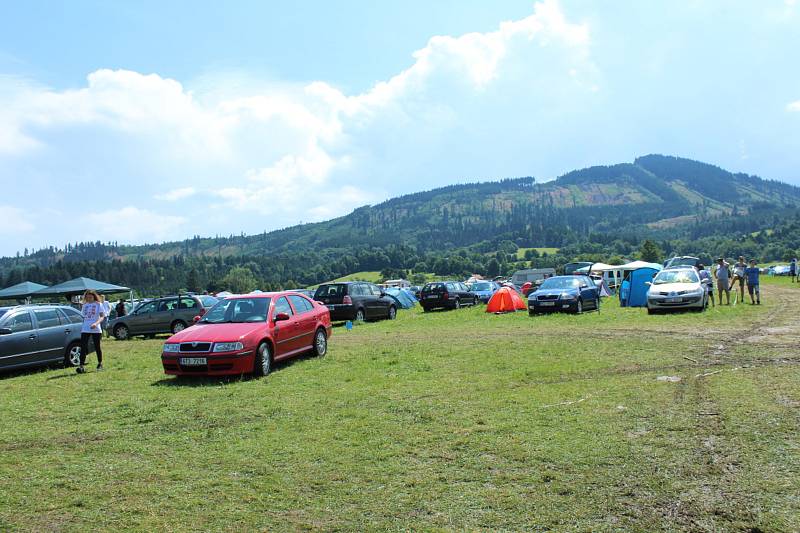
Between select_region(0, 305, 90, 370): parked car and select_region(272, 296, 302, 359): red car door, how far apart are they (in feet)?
15.3

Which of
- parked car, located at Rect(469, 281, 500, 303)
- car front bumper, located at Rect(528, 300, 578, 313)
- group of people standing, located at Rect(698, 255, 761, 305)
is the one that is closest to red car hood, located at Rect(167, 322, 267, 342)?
car front bumper, located at Rect(528, 300, 578, 313)

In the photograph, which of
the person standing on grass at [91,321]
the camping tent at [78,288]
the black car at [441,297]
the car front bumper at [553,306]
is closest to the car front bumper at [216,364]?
the person standing on grass at [91,321]

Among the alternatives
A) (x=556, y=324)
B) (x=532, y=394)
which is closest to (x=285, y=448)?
(x=532, y=394)

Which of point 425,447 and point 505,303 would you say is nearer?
point 425,447

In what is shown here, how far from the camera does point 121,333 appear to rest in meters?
22.5

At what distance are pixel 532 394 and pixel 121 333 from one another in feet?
61.9

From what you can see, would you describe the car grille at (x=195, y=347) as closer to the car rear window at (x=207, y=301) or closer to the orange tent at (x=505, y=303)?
the car rear window at (x=207, y=301)

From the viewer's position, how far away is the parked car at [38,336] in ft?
41.2

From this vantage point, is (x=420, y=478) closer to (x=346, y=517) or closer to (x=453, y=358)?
(x=346, y=517)

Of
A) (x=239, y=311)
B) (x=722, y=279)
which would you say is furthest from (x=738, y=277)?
(x=239, y=311)

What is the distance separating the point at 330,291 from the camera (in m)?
24.7

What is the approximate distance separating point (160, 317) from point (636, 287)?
63.0 feet

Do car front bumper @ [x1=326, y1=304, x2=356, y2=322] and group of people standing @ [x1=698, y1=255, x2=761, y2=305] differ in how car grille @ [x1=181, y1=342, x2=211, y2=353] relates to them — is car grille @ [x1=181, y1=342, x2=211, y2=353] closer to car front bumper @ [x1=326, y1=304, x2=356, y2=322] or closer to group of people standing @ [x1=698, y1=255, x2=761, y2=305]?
car front bumper @ [x1=326, y1=304, x2=356, y2=322]

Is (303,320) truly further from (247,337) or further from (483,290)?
(483,290)
